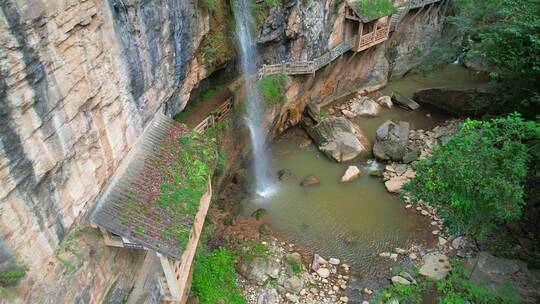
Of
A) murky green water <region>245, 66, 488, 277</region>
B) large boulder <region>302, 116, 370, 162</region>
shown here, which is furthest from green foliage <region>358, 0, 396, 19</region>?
murky green water <region>245, 66, 488, 277</region>

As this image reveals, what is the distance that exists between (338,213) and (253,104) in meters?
6.50

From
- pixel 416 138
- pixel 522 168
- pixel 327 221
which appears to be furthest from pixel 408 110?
pixel 522 168

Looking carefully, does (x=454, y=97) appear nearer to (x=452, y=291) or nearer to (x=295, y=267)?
(x=452, y=291)

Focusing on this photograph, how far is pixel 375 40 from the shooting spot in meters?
23.0

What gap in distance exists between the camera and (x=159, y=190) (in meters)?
9.59

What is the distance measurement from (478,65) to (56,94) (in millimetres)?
27329

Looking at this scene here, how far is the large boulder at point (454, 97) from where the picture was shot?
20.7m

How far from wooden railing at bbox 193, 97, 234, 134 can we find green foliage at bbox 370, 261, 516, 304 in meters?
9.08

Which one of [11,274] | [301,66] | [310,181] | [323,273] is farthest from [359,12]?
[11,274]

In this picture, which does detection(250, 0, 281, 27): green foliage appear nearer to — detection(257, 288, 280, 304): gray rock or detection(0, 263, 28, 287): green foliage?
detection(257, 288, 280, 304): gray rock

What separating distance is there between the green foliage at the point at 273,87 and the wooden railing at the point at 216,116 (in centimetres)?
200

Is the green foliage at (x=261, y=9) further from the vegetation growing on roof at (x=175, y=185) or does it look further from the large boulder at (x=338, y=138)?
the vegetation growing on roof at (x=175, y=185)

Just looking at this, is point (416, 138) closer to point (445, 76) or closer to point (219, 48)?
point (445, 76)

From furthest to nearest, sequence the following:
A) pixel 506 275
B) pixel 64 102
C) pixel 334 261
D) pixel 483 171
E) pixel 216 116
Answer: pixel 216 116 → pixel 334 261 → pixel 506 275 → pixel 483 171 → pixel 64 102
